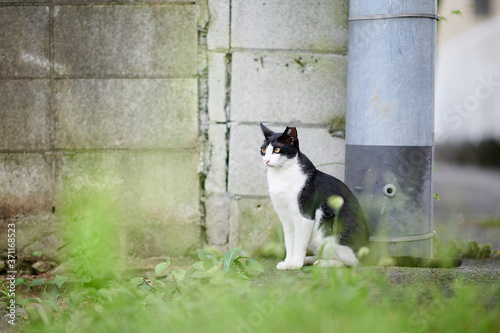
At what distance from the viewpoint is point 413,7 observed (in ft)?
9.73

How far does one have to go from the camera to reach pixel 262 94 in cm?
345

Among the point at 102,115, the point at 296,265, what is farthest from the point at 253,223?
the point at 102,115

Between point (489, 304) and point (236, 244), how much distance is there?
1.81 m

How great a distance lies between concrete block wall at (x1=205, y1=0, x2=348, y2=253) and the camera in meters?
3.41

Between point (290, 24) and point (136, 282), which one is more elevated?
point (290, 24)

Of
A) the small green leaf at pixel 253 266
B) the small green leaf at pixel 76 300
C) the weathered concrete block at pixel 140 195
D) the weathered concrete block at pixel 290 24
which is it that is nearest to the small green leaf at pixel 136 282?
the small green leaf at pixel 76 300

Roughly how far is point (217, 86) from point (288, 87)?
482mm

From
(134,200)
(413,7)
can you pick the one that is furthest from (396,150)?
(134,200)

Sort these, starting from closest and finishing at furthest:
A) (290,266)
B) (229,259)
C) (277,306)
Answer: (277,306), (229,259), (290,266)

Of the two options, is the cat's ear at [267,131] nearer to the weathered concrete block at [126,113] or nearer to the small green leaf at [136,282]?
the weathered concrete block at [126,113]

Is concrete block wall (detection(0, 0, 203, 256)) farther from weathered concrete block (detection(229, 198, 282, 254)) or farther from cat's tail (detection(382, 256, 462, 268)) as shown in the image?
cat's tail (detection(382, 256, 462, 268))

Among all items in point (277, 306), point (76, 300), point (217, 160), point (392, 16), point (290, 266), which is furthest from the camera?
point (217, 160)

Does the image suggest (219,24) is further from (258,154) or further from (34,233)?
(34,233)

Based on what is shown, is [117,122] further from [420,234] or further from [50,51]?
[420,234]
